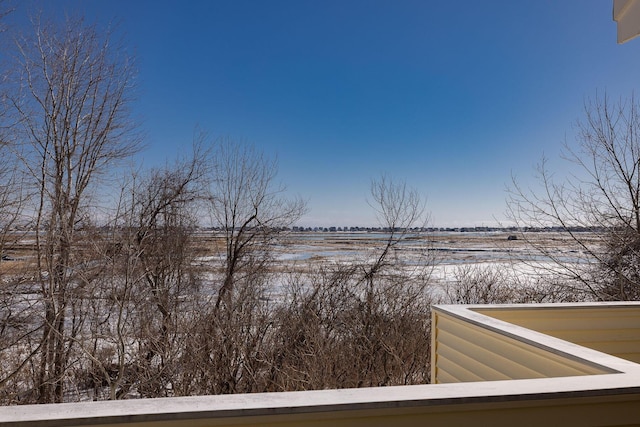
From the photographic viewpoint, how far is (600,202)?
7164mm

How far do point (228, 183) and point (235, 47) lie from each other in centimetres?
384

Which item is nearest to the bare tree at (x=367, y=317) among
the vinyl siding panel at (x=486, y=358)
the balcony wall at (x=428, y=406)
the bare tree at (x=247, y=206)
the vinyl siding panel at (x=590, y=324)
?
the bare tree at (x=247, y=206)

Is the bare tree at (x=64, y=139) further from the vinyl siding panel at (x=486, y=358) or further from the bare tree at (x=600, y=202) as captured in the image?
the bare tree at (x=600, y=202)

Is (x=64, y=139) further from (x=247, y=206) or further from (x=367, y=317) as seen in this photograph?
(x=367, y=317)

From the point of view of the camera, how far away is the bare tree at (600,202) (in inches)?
272

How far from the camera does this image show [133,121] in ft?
25.0

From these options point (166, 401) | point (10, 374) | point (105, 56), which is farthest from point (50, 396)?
point (166, 401)

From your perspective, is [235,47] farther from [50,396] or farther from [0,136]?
[50,396]

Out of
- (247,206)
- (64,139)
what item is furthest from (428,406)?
(247,206)

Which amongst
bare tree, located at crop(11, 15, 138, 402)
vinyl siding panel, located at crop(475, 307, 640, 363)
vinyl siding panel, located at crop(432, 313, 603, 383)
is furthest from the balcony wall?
bare tree, located at crop(11, 15, 138, 402)

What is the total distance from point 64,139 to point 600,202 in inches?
368

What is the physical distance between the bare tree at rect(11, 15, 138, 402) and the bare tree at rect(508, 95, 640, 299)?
26.0 ft

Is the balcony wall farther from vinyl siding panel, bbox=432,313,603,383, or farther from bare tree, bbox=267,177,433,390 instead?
bare tree, bbox=267,177,433,390

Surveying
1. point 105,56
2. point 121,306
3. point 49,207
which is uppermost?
point 105,56
